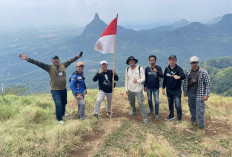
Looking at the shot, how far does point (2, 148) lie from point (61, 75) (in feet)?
9.56

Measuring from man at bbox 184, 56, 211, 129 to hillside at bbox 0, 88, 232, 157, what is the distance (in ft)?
2.28

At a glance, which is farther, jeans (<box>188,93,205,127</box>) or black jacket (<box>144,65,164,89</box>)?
black jacket (<box>144,65,164,89</box>)

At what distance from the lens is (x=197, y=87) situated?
5.93 m

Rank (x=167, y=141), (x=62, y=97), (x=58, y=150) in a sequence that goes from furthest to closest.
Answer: (x=62, y=97), (x=167, y=141), (x=58, y=150)

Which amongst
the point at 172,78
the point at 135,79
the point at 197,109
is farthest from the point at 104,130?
the point at 197,109

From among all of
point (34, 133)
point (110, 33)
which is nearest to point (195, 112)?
point (110, 33)

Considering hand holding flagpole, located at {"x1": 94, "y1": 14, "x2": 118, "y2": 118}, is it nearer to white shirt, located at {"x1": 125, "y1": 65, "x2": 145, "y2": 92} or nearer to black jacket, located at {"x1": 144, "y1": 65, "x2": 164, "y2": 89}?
white shirt, located at {"x1": 125, "y1": 65, "x2": 145, "y2": 92}

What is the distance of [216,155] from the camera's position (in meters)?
4.61

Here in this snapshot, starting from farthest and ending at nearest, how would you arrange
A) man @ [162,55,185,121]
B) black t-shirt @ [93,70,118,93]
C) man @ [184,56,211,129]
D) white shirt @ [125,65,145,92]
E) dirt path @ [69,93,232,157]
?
black t-shirt @ [93,70,118,93]
white shirt @ [125,65,145,92]
man @ [162,55,185,121]
man @ [184,56,211,129]
dirt path @ [69,93,232,157]

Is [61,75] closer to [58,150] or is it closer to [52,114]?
[52,114]

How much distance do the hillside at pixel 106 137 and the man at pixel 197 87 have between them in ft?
2.28

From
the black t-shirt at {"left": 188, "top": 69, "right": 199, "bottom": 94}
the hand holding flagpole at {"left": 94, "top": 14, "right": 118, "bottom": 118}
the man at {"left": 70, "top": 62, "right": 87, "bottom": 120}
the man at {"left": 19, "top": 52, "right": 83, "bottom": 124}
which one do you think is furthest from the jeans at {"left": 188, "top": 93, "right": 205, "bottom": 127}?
the man at {"left": 19, "top": 52, "right": 83, "bottom": 124}

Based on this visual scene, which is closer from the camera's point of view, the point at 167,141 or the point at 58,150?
the point at 58,150

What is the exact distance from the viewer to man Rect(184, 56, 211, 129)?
573 centimetres
